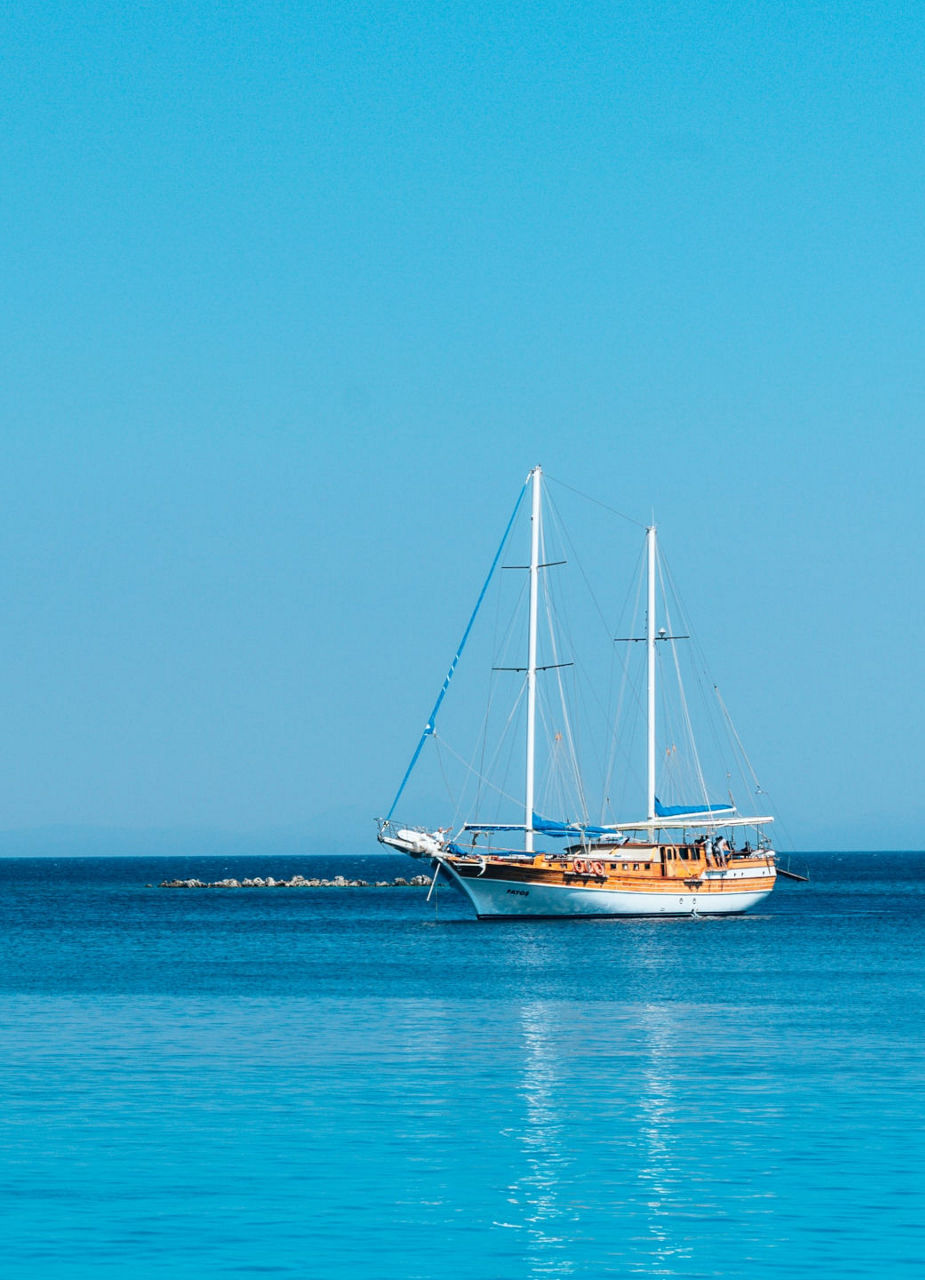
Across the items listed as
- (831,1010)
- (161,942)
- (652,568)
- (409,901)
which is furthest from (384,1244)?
(409,901)

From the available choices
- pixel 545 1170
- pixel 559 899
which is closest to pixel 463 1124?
pixel 545 1170

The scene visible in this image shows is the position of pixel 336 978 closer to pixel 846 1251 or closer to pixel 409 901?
pixel 846 1251

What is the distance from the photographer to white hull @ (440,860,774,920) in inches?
3634

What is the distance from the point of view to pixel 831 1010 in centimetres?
5088

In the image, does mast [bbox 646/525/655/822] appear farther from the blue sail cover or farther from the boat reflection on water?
the boat reflection on water

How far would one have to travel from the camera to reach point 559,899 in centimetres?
9231

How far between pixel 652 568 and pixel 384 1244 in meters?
86.8

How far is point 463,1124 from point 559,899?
2424 inches

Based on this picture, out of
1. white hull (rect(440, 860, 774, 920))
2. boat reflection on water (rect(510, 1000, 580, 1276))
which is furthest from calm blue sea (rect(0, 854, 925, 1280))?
white hull (rect(440, 860, 774, 920))

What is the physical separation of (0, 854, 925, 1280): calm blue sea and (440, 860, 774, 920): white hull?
26.3 m

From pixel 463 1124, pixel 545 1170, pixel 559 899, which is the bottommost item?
pixel 545 1170

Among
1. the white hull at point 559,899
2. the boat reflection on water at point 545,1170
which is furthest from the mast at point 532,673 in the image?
the boat reflection on water at point 545,1170

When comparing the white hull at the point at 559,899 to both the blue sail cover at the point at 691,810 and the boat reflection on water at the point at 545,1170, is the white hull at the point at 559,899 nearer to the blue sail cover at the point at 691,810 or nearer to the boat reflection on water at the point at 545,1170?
the blue sail cover at the point at 691,810

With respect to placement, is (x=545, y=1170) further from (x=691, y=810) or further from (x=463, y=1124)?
(x=691, y=810)
